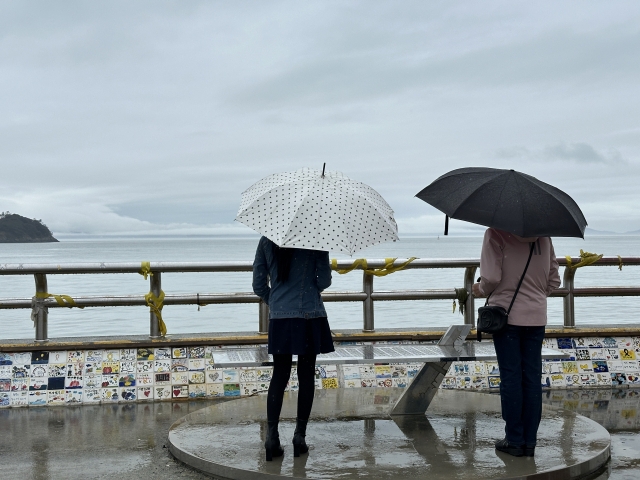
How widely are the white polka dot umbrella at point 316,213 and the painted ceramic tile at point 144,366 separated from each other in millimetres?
2913

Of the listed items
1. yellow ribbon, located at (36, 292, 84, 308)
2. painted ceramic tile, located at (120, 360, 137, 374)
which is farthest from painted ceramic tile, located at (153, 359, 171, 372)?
yellow ribbon, located at (36, 292, 84, 308)

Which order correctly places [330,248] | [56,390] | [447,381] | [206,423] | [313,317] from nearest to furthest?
[330,248] → [313,317] → [206,423] → [56,390] → [447,381]

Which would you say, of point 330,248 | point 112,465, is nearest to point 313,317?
point 330,248

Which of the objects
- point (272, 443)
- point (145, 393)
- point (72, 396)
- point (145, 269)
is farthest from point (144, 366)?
point (272, 443)

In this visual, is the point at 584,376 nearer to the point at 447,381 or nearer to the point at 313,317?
the point at 447,381

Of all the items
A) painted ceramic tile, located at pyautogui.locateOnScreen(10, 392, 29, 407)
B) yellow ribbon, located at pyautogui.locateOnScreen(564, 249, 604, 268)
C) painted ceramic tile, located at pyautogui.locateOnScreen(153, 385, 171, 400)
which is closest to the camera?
painted ceramic tile, located at pyautogui.locateOnScreen(10, 392, 29, 407)

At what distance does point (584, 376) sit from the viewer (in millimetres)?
7949

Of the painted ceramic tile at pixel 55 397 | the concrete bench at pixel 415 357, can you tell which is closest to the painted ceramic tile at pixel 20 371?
the painted ceramic tile at pixel 55 397

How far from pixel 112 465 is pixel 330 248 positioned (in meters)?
2.01

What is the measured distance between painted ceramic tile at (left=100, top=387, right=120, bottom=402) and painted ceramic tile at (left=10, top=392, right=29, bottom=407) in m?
0.63

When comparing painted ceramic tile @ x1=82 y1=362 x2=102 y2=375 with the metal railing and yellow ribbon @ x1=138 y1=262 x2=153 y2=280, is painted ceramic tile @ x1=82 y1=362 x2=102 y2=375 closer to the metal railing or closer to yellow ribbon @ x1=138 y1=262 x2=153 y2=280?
the metal railing

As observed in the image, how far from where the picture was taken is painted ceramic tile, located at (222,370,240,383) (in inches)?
296

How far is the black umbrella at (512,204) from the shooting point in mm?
4832

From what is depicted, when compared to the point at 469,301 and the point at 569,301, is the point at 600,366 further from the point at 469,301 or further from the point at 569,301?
the point at 469,301
